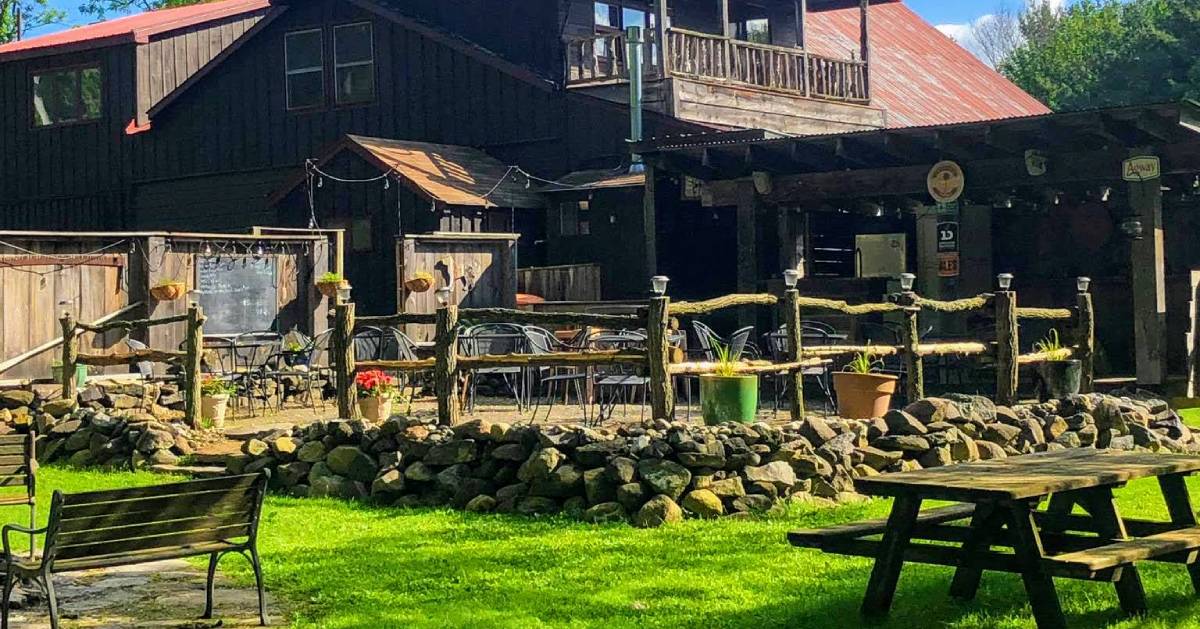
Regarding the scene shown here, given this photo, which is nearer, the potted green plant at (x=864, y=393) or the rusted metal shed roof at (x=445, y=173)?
the potted green plant at (x=864, y=393)

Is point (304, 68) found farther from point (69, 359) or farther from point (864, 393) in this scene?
point (864, 393)

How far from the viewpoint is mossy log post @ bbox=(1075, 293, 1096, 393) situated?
13586 mm

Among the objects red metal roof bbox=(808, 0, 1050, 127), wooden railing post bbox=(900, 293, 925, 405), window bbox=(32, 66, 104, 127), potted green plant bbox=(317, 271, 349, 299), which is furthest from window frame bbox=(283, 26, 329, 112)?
wooden railing post bbox=(900, 293, 925, 405)

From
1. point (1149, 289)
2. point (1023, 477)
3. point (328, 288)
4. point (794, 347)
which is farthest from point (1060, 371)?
point (328, 288)

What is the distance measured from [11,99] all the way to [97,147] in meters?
1.80

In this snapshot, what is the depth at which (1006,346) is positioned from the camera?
12.5 meters

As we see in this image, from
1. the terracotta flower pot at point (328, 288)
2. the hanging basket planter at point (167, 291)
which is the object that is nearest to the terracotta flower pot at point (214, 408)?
the hanging basket planter at point (167, 291)

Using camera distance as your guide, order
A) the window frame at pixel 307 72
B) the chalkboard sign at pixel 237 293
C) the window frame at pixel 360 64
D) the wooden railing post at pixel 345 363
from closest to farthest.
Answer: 1. the wooden railing post at pixel 345 363
2. the chalkboard sign at pixel 237 293
3. the window frame at pixel 360 64
4. the window frame at pixel 307 72

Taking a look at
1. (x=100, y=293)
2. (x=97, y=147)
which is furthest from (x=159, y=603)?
(x=97, y=147)

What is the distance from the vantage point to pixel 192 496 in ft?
22.7

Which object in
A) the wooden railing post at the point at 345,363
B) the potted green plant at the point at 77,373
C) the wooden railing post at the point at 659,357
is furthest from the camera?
the potted green plant at the point at 77,373

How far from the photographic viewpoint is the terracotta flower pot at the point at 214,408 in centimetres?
1399

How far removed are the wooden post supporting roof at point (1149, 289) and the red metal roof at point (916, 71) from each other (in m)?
10.1

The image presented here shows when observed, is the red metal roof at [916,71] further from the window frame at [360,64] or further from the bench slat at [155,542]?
the bench slat at [155,542]
